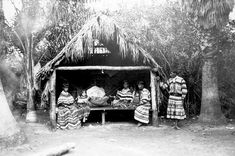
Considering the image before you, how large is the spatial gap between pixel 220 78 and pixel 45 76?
703cm

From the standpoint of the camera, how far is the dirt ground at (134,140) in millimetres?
7270

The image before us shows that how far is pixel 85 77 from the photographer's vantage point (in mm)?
13594

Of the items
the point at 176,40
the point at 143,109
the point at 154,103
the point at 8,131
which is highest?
the point at 176,40

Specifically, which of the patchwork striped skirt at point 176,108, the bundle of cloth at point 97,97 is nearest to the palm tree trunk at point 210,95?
the patchwork striped skirt at point 176,108

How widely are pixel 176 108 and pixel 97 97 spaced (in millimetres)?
2962

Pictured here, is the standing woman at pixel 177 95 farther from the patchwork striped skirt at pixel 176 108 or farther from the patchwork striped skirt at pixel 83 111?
the patchwork striped skirt at pixel 83 111

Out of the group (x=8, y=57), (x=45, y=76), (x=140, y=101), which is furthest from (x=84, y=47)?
(x=8, y=57)

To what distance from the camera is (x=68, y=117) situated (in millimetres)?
10602

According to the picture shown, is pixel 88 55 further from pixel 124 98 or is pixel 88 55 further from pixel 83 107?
pixel 83 107

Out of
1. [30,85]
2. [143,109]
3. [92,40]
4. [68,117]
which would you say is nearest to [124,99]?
[143,109]

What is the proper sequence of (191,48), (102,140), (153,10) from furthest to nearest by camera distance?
(153,10) → (191,48) → (102,140)

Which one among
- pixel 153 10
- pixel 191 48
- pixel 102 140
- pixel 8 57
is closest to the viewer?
pixel 102 140

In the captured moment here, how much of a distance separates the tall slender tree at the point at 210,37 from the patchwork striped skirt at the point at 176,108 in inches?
54.3

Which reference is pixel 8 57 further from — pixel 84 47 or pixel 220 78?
pixel 220 78
